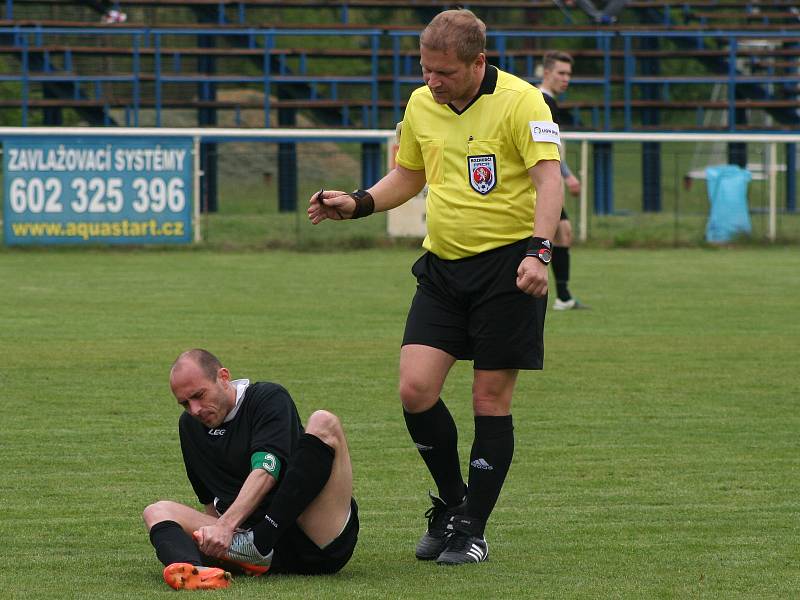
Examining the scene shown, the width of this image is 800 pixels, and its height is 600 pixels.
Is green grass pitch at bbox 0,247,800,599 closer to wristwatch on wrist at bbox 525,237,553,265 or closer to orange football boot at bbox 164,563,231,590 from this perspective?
orange football boot at bbox 164,563,231,590

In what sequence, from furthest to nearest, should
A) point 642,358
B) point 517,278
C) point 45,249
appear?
point 45,249 → point 642,358 → point 517,278

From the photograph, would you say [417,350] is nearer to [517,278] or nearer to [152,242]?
[517,278]

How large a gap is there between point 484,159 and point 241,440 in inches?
49.7

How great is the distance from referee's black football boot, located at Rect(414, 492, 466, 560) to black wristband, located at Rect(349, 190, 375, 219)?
3.58 ft

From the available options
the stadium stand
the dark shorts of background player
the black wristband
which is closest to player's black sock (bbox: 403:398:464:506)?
the dark shorts of background player

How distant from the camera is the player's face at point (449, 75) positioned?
16.5ft

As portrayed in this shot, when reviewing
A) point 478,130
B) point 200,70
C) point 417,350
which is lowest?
point 417,350

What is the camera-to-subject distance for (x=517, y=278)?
16.6ft

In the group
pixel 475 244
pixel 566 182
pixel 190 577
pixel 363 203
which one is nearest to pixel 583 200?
pixel 566 182

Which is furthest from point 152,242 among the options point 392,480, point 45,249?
point 392,480

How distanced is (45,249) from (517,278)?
54.2 ft

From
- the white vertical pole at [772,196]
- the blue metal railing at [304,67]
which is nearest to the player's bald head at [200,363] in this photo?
the white vertical pole at [772,196]

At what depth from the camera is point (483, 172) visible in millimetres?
5207

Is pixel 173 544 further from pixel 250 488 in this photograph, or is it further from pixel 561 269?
pixel 561 269
